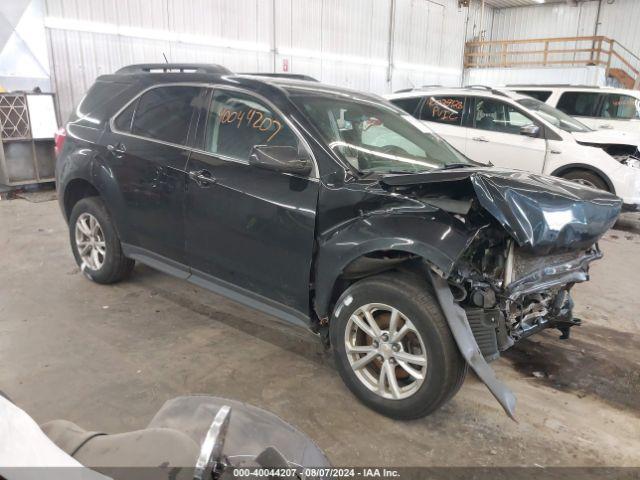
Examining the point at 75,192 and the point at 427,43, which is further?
the point at 427,43

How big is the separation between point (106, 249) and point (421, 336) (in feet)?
9.39

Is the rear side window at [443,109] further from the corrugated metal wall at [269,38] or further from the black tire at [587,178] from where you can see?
the corrugated metal wall at [269,38]

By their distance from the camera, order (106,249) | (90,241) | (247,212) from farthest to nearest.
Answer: (90,241), (106,249), (247,212)

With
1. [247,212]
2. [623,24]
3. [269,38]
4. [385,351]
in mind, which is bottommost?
[385,351]

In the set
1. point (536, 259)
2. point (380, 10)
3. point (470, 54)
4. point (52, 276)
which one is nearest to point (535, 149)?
point (536, 259)

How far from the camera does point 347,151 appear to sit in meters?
3.04

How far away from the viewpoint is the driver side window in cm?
737

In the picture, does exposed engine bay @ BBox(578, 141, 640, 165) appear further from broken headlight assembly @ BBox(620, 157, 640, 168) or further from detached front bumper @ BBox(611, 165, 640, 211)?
detached front bumper @ BBox(611, 165, 640, 211)

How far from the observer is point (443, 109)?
25.7 ft

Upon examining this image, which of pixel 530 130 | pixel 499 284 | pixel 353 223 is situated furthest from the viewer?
pixel 530 130

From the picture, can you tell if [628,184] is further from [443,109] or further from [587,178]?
[443,109]

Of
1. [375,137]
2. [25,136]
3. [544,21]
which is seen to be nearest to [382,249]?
[375,137]

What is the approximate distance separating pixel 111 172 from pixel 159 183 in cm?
61

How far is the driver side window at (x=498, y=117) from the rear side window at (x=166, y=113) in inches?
208
